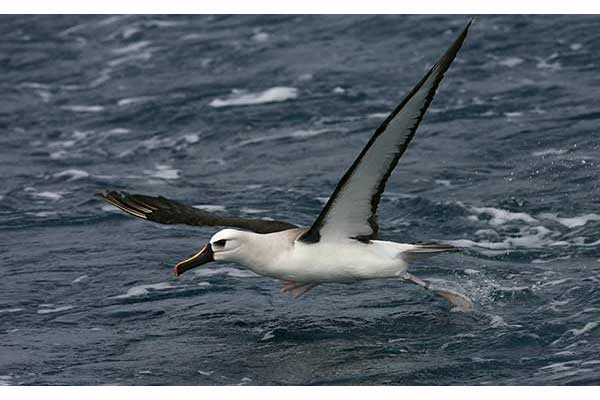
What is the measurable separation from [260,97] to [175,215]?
7.76m

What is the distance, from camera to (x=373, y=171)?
10.6 m

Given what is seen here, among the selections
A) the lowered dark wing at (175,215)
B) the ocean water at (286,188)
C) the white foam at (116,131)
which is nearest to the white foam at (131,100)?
the ocean water at (286,188)

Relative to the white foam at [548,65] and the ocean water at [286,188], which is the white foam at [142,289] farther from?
the white foam at [548,65]

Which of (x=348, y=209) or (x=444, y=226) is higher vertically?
(x=348, y=209)

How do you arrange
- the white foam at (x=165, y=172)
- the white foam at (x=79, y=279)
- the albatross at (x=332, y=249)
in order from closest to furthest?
the albatross at (x=332, y=249), the white foam at (x=79, y=279), the white foam at (x=165, y=172)

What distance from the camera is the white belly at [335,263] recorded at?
37.0ft

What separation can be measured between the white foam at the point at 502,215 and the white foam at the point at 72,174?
5.67 meters

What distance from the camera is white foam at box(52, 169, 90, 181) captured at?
17059mm

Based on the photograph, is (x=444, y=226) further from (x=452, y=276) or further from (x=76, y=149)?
(x=76, y=149)

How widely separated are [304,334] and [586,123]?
285 inches

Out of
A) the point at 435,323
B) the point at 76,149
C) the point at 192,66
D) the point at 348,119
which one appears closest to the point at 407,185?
the point at 348,119

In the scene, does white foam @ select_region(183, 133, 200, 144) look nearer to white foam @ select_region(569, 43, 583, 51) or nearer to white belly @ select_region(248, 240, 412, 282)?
white foam @ select_region(569, 43, 583, 51)

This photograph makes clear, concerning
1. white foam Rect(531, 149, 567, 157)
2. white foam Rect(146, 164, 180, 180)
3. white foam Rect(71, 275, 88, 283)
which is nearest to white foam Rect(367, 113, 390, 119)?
white foam Rect(531, 149, 567, 157)

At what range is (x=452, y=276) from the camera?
1274 centimetres
